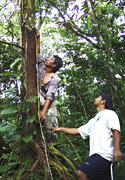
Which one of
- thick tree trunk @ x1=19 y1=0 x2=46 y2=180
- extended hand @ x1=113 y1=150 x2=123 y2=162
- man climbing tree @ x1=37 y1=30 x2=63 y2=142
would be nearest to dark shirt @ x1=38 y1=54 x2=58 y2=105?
man climbing tree @ x1=37 y1=30 x2=63 y2=142

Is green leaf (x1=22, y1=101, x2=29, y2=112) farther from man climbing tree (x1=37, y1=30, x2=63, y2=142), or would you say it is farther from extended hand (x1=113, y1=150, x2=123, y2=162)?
extended hand (x1=113, y1=150, x2=123, y2=162)

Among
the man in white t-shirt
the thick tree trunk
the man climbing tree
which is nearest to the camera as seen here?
the man in white t-shirt

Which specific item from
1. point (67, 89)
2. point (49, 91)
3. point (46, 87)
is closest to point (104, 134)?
point (49, 91)

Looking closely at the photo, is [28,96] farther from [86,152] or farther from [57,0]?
[57,0]

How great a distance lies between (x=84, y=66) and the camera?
6.41m

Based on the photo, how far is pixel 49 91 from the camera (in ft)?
9.52

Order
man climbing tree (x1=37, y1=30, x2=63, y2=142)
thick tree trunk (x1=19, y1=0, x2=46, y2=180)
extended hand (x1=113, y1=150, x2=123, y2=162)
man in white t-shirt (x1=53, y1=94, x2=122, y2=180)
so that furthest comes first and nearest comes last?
1. man climbing tree (x1=37, y1=30, x2=63, y2=142)
2. thick tree trunk (x1=19, y1=0, x2=46, y2=180)
3. man in white t-shirt (x1=53, y1=94, x2=122, y2=180)
4. extended hand (x1=113, y1=150, x2=123, y2=162)

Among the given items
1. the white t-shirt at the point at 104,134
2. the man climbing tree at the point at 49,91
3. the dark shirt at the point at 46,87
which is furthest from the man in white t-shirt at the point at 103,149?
the dark shirt at the point at 46,87

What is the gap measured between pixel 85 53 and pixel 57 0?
2.54 meters

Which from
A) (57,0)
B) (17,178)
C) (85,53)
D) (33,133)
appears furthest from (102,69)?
(17,178)

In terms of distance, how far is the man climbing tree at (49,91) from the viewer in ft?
9.21

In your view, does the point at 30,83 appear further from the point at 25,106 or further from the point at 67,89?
the point at 67,89

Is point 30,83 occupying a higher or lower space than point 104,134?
higher

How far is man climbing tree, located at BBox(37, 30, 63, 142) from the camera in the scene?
2.81 m
